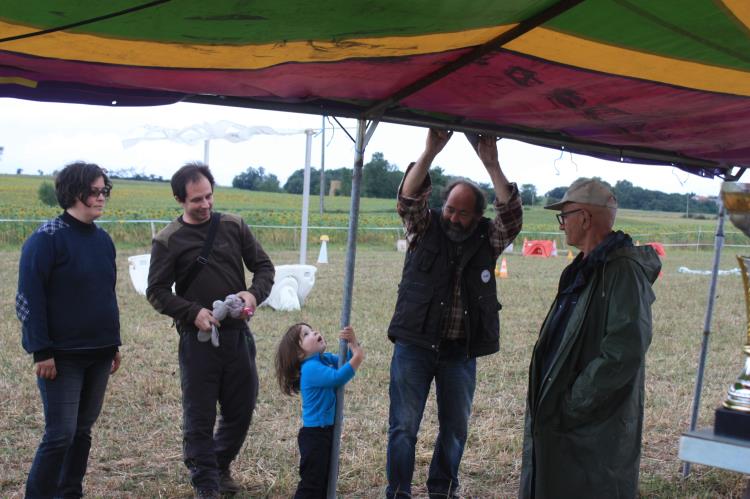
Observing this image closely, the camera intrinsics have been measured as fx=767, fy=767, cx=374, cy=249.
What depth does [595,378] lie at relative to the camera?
2.87 metres

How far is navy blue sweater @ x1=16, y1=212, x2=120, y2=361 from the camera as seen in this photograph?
3.40 metres

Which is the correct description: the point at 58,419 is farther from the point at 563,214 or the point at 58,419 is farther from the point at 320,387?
the point at 563,214

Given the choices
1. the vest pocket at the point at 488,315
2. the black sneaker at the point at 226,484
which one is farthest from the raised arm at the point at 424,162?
the black sneaker at the point at 226,484

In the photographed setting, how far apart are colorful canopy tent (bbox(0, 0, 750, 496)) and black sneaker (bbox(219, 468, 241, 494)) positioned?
1.36 meters

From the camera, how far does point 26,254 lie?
344 centimetres

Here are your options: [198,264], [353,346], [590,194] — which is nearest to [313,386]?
[353,346]

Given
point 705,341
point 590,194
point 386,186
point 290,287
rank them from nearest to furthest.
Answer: point 590,194 < point 705,341 < point 290,287 < point 386,186

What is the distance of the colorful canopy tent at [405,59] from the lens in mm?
2389

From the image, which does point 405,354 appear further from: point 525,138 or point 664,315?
point 664,315

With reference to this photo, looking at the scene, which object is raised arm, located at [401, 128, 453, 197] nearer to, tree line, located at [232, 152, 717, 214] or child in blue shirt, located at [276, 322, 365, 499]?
child in blue shirt, located at [276, 322, 365, 499]

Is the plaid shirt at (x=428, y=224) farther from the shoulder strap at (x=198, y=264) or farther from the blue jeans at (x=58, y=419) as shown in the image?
the blue jeans at (x=58, y=419)

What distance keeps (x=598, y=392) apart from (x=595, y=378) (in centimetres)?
6

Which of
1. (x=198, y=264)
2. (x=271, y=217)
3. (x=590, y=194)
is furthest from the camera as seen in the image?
(x=271, y=217)

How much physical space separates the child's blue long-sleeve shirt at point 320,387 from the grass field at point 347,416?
79cm
